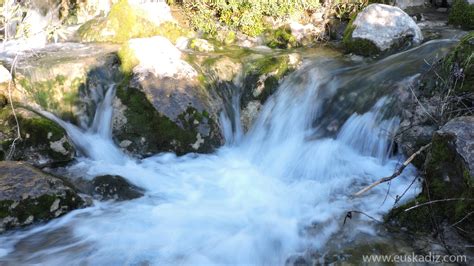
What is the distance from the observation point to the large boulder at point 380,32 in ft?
25.5

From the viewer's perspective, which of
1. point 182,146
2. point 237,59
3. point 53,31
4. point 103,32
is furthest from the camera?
point 103,32

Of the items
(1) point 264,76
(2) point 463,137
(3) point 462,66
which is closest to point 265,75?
(1) point 264,76

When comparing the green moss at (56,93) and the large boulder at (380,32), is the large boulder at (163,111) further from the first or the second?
the large boulder at (380,32)

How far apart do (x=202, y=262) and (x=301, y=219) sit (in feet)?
4.11

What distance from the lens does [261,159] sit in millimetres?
6551

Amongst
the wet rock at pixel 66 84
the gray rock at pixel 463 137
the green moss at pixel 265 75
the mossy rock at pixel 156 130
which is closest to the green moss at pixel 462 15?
the green moss at pixel 265 75

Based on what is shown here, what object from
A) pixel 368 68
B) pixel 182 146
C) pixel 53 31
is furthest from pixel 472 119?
pixel 53 31

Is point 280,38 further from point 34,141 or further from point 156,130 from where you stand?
point 34,141

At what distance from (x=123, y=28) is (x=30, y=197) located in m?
5.18

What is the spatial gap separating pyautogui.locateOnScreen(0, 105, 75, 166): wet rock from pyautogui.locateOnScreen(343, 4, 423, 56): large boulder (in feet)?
17.4

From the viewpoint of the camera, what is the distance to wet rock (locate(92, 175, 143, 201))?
533 centimetres

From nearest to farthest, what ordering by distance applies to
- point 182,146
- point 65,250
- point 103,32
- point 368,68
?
point 65,250
point 182,146
point 368,68
point 103,32

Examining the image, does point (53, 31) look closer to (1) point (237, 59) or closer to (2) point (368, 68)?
(1) point (237, 59)

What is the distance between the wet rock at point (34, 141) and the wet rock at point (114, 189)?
92cm
